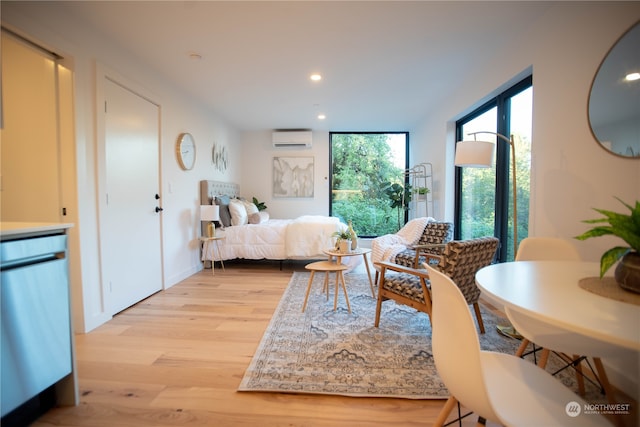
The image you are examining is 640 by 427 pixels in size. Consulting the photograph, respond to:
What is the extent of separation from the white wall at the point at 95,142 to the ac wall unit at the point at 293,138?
1853 mm

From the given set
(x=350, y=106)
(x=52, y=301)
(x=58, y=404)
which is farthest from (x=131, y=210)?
(x=350, y=106)

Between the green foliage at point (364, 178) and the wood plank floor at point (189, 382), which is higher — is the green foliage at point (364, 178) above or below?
above

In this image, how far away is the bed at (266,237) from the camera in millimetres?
3963

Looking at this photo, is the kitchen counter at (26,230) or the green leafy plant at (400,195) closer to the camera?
the kitchen counter at (26,230)

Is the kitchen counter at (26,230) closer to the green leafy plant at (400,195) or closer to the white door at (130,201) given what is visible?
the white door at (130,201)

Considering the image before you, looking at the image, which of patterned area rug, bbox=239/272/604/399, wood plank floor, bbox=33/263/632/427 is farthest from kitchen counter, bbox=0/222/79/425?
patterned area rug, bbox=239/272/604/399

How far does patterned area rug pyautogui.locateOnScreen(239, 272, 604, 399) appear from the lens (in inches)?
61.7

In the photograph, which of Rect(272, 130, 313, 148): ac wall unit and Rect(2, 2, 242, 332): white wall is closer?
Rect(2, 2, 242, 332): white wall

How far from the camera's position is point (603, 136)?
1622 millimetres

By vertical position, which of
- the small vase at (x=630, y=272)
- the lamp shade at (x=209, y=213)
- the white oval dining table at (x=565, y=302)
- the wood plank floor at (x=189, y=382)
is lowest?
the wood plank floor at (x=189, y=382)

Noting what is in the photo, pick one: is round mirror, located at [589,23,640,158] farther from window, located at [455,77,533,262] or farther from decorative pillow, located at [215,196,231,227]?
decorative pillow, located at [215,196,231,227]

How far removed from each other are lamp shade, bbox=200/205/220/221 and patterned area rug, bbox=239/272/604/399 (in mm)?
1842

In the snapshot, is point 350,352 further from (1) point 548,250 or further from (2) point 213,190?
(2) point 213,190

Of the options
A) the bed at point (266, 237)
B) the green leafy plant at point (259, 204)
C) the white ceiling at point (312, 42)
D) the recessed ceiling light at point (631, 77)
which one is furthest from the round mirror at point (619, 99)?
the green leafy plant at point (259, 204)
